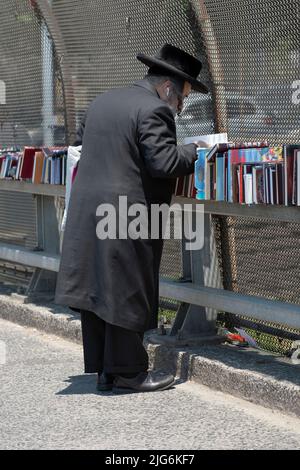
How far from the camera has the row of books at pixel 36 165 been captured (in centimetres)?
731

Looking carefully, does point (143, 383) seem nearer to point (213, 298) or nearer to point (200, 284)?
point (213, 298)

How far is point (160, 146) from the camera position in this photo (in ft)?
18.3

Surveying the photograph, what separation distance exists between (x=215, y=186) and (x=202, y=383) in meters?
1.12

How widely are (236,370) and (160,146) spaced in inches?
49.9

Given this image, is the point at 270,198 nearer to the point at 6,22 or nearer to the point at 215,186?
the point at 215,186

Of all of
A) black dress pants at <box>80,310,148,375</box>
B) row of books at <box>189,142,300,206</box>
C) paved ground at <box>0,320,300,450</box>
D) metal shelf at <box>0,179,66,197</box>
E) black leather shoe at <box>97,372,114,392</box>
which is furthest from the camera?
metal shelf at <box>0,179,66,197</box>

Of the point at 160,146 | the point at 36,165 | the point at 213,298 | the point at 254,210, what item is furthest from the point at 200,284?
the point at 36,165

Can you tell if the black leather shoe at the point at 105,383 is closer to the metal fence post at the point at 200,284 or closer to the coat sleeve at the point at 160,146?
the metal fence post at the point at 200,284

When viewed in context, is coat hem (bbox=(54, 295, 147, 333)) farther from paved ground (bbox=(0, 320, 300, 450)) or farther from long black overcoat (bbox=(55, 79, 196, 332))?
paved ground (bbox=(0, 320, 300, 450))

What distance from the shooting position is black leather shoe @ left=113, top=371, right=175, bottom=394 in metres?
5.99

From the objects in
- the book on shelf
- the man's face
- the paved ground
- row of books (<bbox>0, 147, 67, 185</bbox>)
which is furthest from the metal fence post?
row of books (<bbox>0, 147, 67, 185</bbox>)

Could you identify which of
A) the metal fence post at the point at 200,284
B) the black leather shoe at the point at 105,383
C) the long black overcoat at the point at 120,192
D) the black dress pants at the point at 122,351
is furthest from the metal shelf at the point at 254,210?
the black leather shoe at the point at 105,383

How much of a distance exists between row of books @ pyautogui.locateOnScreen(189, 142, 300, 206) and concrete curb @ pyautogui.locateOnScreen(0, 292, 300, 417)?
905 mm
